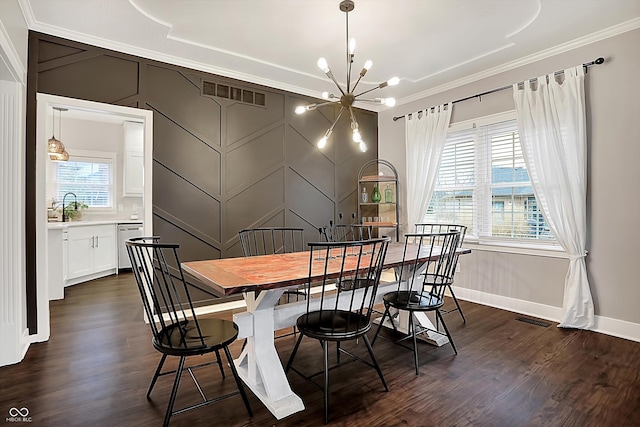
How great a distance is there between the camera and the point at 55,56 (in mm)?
2906

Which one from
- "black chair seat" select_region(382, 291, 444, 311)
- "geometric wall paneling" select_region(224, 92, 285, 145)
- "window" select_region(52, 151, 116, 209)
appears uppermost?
"geometric wall paneling" select_region(224, 92, 285, 145)

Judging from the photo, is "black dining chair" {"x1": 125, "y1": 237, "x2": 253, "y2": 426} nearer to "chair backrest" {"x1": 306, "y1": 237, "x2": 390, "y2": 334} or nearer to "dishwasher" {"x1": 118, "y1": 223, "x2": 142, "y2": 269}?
"chair backrest" {"x1": 306, "y1": 237, "x2": 390, "y2": 334}

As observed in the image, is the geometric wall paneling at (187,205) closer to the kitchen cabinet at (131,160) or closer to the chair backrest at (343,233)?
the chair backrest at (343,233)

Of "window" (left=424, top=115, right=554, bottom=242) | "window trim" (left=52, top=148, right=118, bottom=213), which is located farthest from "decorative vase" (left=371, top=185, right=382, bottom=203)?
"window trim" (left=52, top=148, right=118, bottom=213)

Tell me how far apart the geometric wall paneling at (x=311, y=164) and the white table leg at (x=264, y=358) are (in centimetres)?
250

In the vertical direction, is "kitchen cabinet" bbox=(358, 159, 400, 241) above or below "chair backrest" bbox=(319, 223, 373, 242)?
above

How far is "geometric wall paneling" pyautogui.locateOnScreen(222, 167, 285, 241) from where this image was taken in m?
3.82

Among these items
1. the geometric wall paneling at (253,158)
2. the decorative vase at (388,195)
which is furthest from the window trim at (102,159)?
the decorative vase at (388,195)

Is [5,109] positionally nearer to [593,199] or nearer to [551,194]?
[551,194]

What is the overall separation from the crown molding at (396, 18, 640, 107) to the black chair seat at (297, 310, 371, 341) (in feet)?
10.5

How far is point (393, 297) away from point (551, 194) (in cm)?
194

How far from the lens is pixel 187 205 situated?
3.56m

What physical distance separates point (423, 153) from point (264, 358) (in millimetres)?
3321

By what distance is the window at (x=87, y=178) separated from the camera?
231 inches
